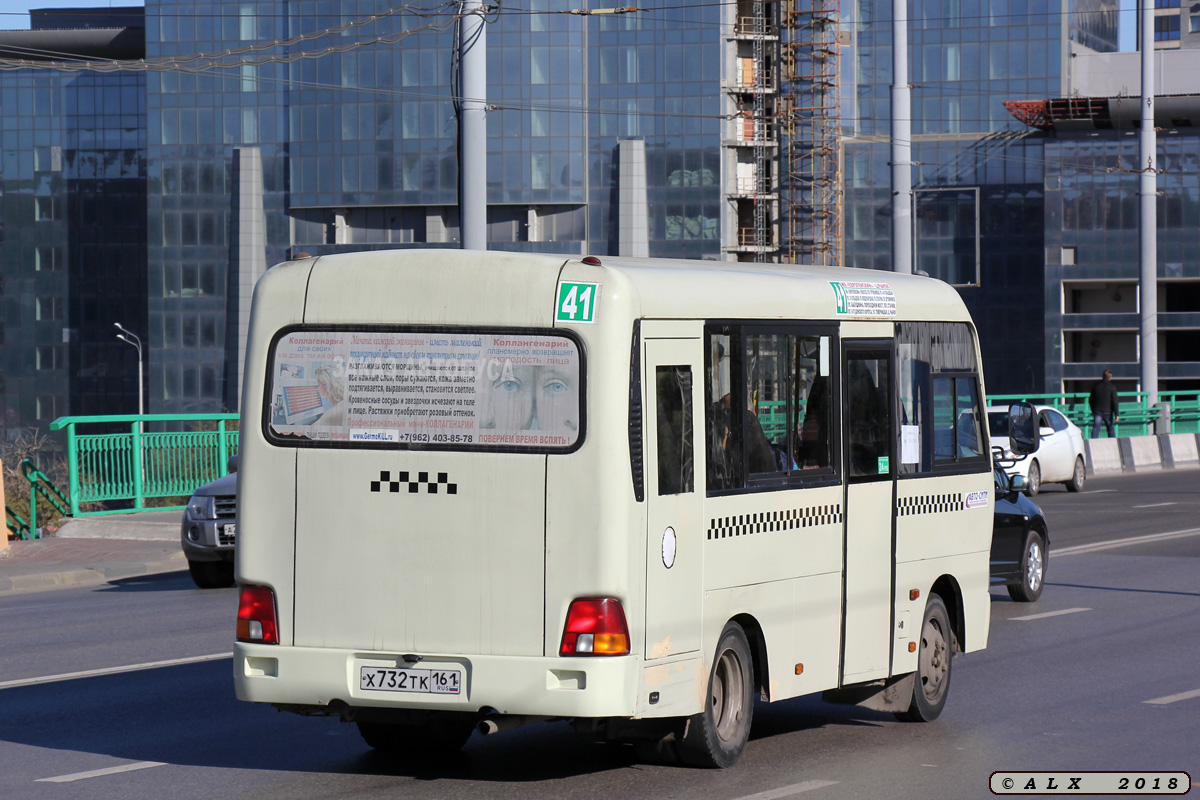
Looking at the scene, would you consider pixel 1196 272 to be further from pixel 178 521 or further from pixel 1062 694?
pixel 1062 694

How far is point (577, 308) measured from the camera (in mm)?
7133

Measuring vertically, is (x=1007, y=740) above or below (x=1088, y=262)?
below

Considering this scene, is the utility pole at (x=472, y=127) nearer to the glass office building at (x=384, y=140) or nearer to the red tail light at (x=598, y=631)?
the red tail light at (x=598, y=631)

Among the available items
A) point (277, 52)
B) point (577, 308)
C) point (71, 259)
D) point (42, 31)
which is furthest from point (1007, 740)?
point (71, 259)

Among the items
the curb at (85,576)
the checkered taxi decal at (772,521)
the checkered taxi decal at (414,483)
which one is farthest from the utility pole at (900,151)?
the checkered taxi decal at (414,483)

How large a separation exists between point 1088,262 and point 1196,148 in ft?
27.4

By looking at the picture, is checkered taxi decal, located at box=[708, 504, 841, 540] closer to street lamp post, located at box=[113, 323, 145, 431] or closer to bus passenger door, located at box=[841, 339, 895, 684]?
bus passenger door, located at box=[841, 339, 895, 684]

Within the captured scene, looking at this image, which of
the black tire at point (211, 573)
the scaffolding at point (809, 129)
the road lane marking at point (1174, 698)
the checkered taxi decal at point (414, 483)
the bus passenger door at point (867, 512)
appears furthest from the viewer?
the scaffolding at point (809, 129)

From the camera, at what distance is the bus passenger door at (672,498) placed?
23.5 feet

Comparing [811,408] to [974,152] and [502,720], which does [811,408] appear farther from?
[974,152]

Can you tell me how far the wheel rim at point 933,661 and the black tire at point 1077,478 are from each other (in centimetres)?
2221

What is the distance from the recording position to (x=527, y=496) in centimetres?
711

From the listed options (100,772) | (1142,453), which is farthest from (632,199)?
(100,772)

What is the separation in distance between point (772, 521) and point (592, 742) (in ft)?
5.11
